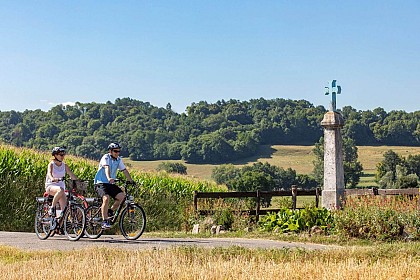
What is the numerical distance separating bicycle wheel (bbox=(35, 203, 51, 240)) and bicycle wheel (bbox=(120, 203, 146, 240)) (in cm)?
187

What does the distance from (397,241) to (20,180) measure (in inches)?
447

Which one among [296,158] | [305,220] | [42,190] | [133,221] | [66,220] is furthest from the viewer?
[296,158]

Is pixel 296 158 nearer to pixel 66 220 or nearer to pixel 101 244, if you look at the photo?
pixel 66 220

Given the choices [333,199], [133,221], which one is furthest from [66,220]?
[333,199]

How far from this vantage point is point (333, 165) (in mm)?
20953

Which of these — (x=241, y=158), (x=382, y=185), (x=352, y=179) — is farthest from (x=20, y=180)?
(x=241, y=158)

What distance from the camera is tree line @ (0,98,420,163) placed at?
99688mm

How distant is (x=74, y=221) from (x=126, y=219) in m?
1.22

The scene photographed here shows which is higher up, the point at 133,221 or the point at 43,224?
the point at 133,221

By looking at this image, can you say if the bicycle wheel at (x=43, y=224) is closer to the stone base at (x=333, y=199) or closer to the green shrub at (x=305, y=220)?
the green shrub at (x=305, y=220)

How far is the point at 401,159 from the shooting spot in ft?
294

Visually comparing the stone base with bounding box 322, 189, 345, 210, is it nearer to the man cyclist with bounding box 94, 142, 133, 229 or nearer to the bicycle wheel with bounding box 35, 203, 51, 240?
the man cyclist with bounding box 94, 142, 133, 229

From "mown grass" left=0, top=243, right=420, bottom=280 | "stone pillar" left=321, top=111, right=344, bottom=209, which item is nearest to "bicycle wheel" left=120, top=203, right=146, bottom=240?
"mown grass" left=0, top=243, right=420, bottom=280

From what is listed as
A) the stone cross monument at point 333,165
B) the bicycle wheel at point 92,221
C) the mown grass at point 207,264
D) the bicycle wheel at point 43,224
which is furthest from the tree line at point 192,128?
the mown grass at point 207,264
